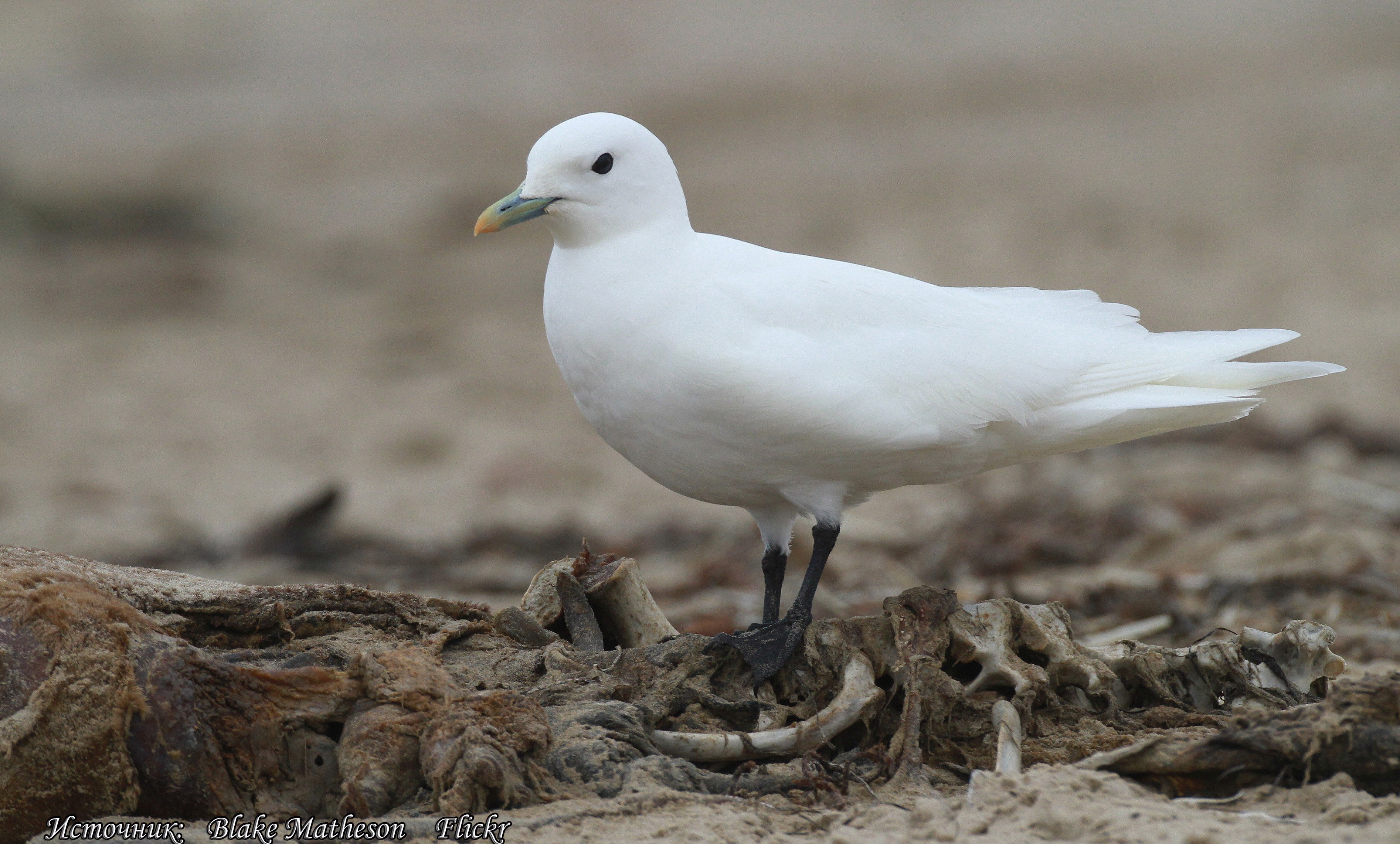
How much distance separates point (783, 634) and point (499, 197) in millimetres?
10802

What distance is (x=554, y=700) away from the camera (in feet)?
10.7

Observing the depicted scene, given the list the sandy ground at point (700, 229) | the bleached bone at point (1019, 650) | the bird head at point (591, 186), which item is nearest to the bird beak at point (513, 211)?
the bird head at point (591, 186)

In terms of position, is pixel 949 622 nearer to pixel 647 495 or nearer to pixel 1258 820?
pixel 1258 820

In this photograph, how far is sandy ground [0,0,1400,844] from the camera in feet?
21.6

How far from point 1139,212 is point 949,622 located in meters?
10.9

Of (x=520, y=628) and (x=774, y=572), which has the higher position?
(x=774, y=572)

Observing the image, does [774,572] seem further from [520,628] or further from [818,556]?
[520,628]

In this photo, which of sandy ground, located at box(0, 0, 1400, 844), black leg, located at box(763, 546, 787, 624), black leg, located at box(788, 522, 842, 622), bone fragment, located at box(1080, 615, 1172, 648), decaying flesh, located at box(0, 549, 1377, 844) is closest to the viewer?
decaying flesh, located at box(0, 549, 1377, 844)

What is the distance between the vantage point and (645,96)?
55.4 feet

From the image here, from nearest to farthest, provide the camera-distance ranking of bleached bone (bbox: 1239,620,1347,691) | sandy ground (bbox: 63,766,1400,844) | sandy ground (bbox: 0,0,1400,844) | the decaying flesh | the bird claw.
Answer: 1. sandy ground (bbox: 63,766,1400,844)
2. the decaying flesh
3. the bird claw
4. bleached bone (bbox: 1239,620,1347,691)
5. sandy ground (bbox: 0,0,1400,844)

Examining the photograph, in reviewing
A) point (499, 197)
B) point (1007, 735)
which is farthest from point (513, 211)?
point (499, 197)

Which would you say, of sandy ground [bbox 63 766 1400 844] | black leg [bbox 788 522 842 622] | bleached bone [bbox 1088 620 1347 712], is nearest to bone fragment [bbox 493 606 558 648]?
black leg [bbox 788 522 842 622]

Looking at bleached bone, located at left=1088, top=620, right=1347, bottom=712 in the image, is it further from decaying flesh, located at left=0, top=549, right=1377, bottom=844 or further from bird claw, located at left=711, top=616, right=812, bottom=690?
bird claw, located at left=711, top=616, right=812, bottom=690

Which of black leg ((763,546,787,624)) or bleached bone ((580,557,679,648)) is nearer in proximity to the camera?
bleached bone ((580,557,679,648))
